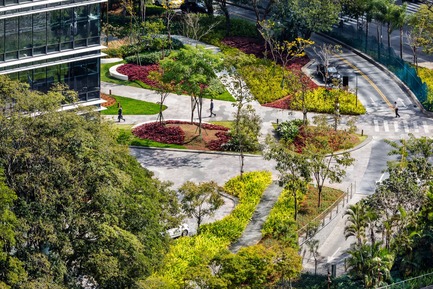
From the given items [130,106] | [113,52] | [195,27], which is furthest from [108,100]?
[195,27]

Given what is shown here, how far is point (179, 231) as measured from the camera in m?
85.9

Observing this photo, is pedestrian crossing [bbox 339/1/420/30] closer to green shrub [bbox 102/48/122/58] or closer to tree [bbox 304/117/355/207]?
green shrub [bbox 102/48/122/58]

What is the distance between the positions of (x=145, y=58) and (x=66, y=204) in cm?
6131

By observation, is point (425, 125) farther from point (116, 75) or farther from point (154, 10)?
point (154, 10)

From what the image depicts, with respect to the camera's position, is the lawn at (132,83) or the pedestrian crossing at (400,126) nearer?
the pedestrian crossing at (400,126)

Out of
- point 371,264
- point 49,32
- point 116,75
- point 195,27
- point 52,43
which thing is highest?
point 49,32

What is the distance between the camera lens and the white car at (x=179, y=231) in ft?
279

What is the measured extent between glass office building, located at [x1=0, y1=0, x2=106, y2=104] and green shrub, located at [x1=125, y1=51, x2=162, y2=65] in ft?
109

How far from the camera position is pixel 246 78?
11969 cm

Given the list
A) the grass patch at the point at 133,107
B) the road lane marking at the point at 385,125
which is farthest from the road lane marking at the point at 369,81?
the grass patch at the point at 133,107

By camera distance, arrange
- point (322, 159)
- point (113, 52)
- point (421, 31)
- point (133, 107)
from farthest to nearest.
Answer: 1. point (113, 52)
2. point (421, 31)
3. point (133, 107)
4. point (322, 159)

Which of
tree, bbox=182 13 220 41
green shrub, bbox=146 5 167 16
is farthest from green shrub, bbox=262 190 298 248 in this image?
green shrub, bbox=146 5 167 16

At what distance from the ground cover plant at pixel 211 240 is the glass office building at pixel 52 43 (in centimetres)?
1462

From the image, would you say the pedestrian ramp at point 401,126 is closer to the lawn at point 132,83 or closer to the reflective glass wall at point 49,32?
the lawn at point 132,83
